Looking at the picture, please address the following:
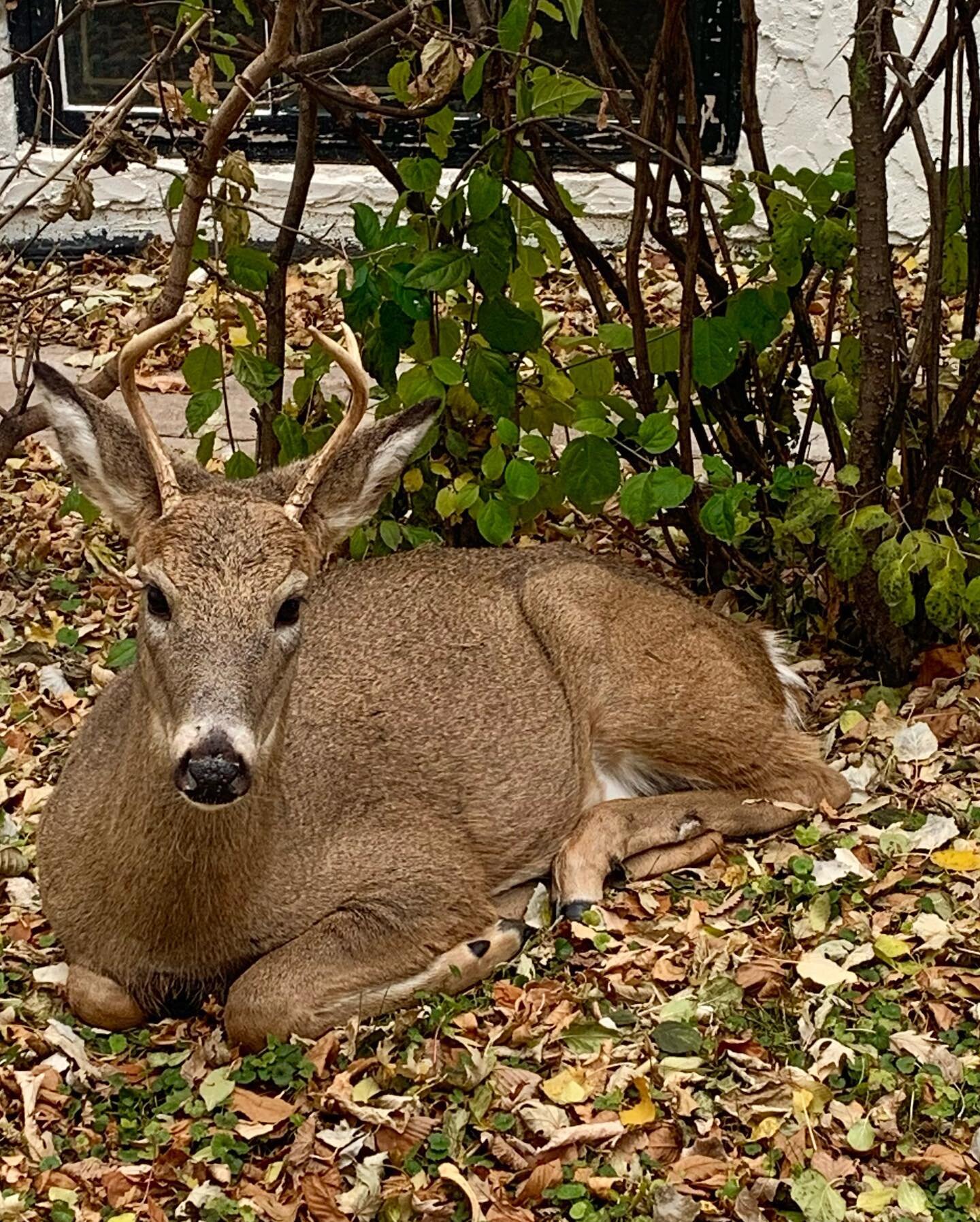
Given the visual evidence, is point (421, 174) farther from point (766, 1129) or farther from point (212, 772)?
point (766, 1129)

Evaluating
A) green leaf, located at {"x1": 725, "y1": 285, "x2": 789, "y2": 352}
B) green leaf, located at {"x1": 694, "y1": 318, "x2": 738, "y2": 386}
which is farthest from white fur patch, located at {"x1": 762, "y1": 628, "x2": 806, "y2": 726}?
green leaf, located at {"x1": 725, "y1": 285, "x2": 789, "y2": 352}

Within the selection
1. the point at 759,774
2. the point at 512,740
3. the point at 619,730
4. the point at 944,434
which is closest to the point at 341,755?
the point at 512,740

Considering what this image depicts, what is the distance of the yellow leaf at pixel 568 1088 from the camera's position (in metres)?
4.22

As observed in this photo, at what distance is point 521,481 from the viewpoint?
5629mm

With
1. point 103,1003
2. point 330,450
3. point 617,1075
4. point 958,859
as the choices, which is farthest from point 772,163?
point 103,1003

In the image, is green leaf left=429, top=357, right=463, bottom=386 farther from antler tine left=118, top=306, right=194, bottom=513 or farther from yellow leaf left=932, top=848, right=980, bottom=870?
yellow leaf left=932, top=848, right=980, bottom=870

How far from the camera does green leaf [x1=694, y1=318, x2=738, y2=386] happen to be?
5641mm

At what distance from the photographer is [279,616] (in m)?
4.23

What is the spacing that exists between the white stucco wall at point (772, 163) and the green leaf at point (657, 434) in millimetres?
3666

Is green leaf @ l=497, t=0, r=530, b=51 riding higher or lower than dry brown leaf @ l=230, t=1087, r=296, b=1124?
higher

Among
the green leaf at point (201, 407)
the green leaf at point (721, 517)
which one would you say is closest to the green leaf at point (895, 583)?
the green leaf at point (721, 517)

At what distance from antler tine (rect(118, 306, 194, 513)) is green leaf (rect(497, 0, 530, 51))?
145 cm

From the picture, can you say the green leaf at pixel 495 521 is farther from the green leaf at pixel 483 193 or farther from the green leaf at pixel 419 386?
the green leaf at pixel 483 193

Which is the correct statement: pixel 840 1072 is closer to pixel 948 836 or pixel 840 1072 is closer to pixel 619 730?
pixel 948 836
